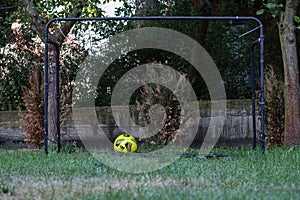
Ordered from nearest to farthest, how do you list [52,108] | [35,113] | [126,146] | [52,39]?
[126,146] < [52,108] < [52,39] < [35,113]

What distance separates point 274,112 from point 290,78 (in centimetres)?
73

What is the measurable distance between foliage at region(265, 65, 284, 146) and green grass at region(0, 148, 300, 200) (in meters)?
1.78

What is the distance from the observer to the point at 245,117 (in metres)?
8.76

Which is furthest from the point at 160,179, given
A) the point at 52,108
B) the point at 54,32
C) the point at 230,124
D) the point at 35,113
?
the point at 230,124

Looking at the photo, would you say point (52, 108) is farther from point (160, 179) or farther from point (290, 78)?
point (160, 179)

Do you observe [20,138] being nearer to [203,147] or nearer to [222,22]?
[203,147]

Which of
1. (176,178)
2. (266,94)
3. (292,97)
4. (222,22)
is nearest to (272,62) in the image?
(222,22)

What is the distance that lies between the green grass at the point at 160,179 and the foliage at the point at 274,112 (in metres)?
1.78

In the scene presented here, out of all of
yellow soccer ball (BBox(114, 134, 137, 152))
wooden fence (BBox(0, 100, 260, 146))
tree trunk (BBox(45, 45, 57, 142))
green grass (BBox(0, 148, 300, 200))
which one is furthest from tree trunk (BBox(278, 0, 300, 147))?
tree trunk (BBox(45, 45, 57, 142))

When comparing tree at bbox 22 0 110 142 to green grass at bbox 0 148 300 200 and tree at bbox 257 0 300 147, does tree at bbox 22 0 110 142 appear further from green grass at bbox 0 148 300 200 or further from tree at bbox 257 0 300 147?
tree at bbox 257 0 300 147

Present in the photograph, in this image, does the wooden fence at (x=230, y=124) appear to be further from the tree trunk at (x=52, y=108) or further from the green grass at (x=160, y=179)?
Answer: the green grass at (x=160, y=179)

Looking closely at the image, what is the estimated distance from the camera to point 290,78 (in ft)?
24.0

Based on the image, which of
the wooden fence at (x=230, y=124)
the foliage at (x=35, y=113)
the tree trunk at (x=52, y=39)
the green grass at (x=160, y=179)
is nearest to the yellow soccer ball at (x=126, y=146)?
the green grass at (x=160, y=179)

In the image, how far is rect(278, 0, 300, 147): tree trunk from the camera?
7.21 meters
